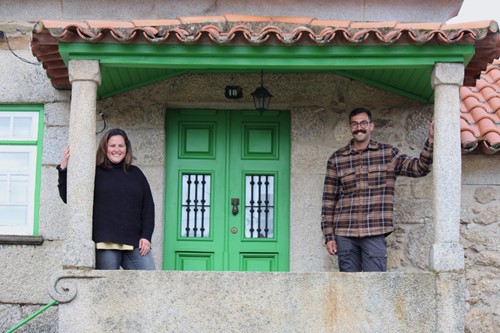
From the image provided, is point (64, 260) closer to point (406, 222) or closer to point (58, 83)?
point (58, 83)

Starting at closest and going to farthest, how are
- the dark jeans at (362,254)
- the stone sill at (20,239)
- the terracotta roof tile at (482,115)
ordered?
the dark jeans at (362,254), the terracotta roof tile at (482,115), the stone sill at (20,239)

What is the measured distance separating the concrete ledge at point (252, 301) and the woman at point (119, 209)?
27cm

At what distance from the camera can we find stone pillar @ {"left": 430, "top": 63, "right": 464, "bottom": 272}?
6.96 meters

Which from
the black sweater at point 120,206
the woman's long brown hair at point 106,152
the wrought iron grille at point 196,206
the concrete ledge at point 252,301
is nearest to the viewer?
the concrete ledge at point 252,301

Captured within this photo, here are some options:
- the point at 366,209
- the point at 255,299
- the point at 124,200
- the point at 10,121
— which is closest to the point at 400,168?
the point at 366,209

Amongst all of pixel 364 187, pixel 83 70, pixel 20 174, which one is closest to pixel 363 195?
pixel 364 187

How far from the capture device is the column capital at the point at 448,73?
280 inches

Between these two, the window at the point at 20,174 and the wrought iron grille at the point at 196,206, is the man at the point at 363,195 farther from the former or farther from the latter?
the window at the point at 20,174

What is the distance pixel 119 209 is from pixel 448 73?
280 centimetres

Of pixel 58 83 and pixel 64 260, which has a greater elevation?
pixel 58 83

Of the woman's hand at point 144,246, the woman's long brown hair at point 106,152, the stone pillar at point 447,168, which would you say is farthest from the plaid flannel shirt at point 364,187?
the woman's long brown hair at point 106,152

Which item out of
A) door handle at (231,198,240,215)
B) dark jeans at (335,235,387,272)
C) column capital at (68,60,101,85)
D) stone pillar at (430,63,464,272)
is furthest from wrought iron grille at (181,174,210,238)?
stone pillar at (430,63,464,272)

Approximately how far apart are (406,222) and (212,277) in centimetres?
226

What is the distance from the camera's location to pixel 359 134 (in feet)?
24.5
